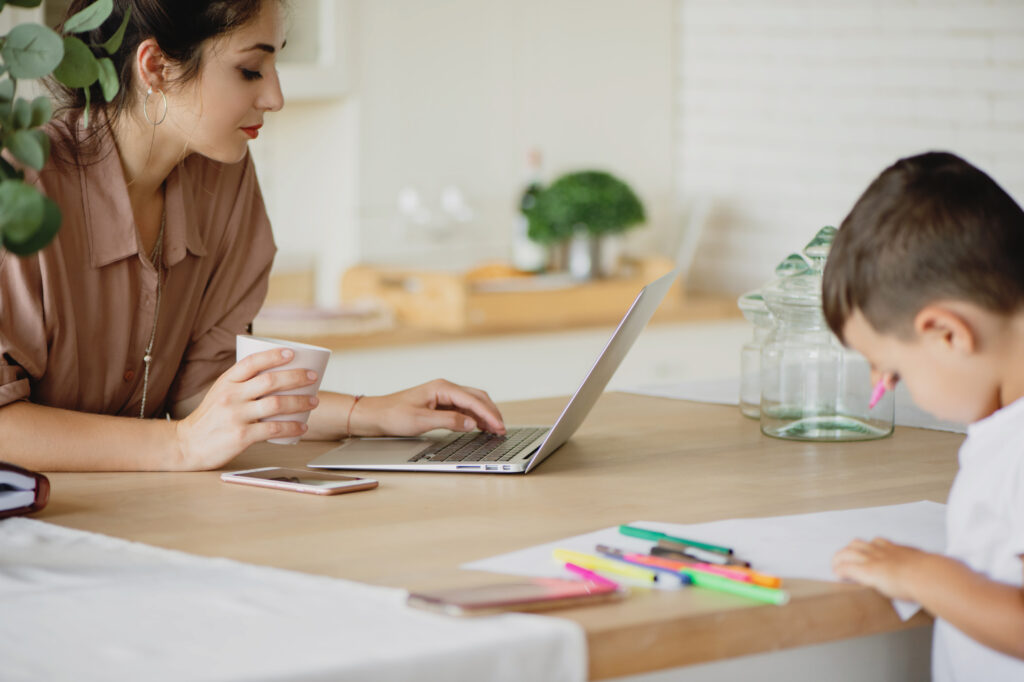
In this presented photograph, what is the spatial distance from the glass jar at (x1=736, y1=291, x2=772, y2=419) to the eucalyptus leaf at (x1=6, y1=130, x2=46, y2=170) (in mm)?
1016

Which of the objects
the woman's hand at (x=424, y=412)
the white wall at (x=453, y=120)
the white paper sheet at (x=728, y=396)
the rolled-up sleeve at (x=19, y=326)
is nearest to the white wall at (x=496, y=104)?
the white wall at (x=453, y=120)

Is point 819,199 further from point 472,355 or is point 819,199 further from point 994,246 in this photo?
point 994,246

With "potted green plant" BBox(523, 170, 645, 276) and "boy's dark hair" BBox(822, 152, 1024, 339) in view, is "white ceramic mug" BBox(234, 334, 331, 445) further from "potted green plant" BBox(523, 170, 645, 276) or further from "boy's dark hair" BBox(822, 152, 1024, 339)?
"potted green plant" BBox(523, 170, 645, 276)

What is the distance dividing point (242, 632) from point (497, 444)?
2.35 feet

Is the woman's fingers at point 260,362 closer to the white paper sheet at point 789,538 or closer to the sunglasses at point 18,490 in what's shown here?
the sunglasses at point 18,490

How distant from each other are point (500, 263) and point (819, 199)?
96cm

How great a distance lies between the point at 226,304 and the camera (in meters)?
1.89

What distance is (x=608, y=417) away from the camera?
1.86 m

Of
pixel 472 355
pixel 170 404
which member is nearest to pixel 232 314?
pixel 170 404

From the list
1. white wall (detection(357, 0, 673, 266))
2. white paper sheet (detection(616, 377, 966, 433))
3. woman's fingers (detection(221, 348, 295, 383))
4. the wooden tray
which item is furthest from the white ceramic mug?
white wall (detection(357, 0, 673, 266))

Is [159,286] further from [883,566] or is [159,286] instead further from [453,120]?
[453,120]

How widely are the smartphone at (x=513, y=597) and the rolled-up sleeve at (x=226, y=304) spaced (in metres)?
0.94

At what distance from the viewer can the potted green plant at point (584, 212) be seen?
154 inches

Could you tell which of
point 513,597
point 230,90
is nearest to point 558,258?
point 230,90
